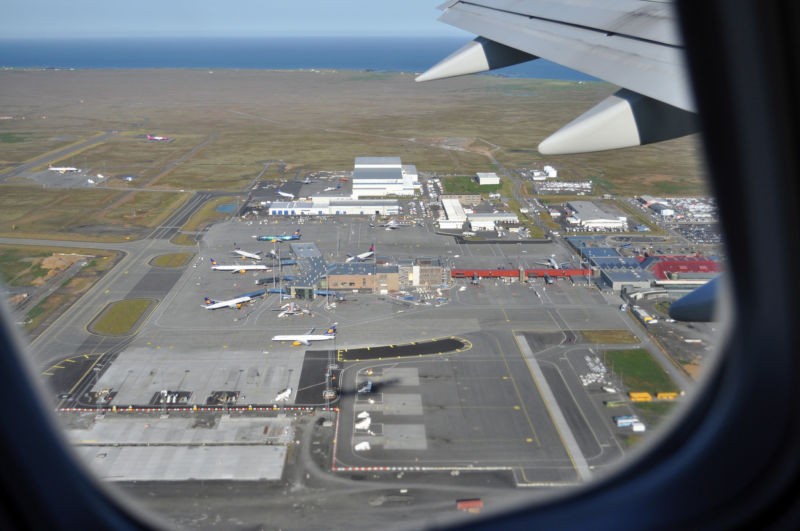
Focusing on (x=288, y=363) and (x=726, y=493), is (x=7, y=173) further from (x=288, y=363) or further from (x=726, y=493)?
(x=726, y=493)

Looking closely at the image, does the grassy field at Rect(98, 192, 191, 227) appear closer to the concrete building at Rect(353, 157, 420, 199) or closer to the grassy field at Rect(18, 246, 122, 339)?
the grassy field at Rect(18, 246, 122, 339)

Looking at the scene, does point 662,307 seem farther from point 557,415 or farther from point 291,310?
point 291,310

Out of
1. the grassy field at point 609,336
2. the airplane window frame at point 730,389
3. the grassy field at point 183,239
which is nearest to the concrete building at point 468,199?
the grassy field at point 183,239

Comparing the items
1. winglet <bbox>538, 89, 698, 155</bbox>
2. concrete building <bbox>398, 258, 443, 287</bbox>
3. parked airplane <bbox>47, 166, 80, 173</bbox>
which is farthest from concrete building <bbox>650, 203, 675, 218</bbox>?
parked airplane <bbox>47, 166, 80, 173</bbox>

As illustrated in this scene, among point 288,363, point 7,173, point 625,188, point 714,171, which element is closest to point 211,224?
point 288,363

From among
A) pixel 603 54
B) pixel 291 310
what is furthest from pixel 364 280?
pixel 603 54

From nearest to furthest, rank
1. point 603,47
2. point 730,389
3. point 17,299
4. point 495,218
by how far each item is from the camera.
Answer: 1. point 730,389
2. point 603,47
3. point 17,299
4. point 495,218
